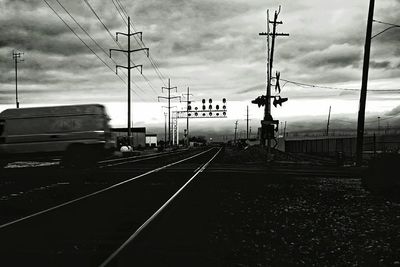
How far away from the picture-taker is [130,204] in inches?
412

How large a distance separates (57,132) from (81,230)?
601 inches

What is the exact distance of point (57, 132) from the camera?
2164 cm

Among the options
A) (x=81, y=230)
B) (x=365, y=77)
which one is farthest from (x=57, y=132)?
(x=365, y=77)

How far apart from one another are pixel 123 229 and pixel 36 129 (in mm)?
15969

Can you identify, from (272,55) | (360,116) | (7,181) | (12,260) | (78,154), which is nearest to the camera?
(12,260)

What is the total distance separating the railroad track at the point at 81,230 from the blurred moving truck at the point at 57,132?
32.2 feet

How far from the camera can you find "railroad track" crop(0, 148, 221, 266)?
556 centimetres

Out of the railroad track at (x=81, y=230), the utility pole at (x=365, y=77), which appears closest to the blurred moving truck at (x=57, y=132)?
the railroad track at (x=81, y=230)

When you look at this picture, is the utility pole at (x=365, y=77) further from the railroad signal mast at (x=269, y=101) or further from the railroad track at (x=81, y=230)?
the railroad track at (x=81, y=230)

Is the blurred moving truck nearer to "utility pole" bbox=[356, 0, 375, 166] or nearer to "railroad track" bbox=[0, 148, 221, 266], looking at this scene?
"railroad track" bbox=[0, 148, 221, 266]

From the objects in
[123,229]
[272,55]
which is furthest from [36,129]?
[272,55]

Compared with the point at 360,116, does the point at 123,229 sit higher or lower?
lower

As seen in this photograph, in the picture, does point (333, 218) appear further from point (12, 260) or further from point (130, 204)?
point (12, 260)

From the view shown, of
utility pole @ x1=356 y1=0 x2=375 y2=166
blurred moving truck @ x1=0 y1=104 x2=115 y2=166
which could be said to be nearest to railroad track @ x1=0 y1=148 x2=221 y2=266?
blurred moving truck @ x1=0 y1=104 x2=115 y2=166
